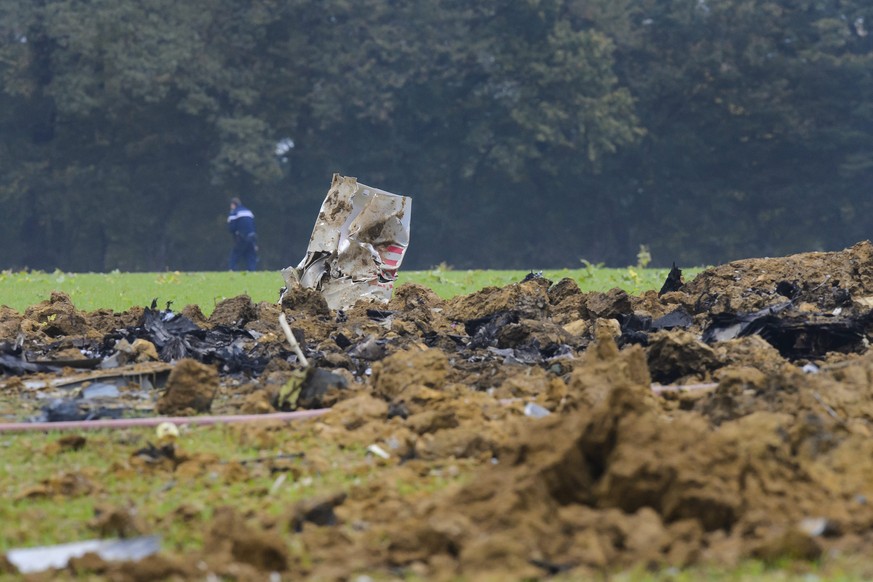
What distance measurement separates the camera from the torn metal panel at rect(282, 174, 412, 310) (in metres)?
11.9

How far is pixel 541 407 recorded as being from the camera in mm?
6270

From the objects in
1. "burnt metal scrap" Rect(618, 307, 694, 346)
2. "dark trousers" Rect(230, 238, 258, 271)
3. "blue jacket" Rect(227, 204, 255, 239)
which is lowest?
"dark trousers" Rect(230, 238, 258, 271)

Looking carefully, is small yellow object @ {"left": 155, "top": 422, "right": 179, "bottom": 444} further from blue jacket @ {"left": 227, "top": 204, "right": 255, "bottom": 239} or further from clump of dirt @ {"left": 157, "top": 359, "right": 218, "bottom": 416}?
blue jacket @ {"left": 227, "top": 204, "right": 255, "bottom": 239}

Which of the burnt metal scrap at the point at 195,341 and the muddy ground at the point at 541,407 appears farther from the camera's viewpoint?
the burnt metal scrap at the point at 195,341

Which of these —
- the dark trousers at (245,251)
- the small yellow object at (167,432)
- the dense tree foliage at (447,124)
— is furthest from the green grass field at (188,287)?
the dense tree foliage at (447,124)

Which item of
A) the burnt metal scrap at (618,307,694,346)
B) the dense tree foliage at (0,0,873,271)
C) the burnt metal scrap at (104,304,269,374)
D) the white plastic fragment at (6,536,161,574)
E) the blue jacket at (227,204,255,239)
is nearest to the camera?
the white plastic fragment at (6,536,161,574)

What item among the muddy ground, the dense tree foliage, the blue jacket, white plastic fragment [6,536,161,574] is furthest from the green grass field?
the dense tree foliage

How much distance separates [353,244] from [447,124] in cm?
4192

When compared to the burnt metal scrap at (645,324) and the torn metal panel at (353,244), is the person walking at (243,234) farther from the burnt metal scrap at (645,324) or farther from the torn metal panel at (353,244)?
the burnt metal scrap at (645,324)

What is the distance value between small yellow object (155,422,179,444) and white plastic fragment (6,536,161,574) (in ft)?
5.01

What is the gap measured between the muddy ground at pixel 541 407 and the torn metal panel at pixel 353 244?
506 millimetres

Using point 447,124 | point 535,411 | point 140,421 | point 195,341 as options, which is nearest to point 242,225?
point 447,124

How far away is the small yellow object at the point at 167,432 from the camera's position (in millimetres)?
5957

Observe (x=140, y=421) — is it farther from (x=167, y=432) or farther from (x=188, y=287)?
(x=188, y=287)
